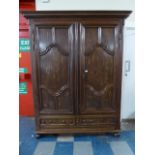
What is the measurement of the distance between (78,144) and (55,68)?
3.83ft

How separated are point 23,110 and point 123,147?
2.08m

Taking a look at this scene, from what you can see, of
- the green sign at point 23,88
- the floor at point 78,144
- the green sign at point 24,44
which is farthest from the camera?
the green sign at point 23,88

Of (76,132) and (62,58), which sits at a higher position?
(62,58)

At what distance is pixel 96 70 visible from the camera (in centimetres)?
272

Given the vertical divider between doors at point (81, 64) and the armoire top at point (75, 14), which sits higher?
the armoire top at point (75, 14)

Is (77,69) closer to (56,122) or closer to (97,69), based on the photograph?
(97,69)

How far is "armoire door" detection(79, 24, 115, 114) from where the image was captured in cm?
266

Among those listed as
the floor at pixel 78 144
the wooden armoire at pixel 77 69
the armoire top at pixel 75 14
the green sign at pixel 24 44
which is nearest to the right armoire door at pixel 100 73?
the wooden armoire at pixel 77 69

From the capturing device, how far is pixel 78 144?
8.71ft

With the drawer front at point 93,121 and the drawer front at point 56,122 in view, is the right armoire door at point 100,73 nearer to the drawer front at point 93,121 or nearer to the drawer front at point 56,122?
the drawer front at point 93,121

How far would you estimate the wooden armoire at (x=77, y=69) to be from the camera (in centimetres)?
263

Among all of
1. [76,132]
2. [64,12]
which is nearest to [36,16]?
[64,12]
